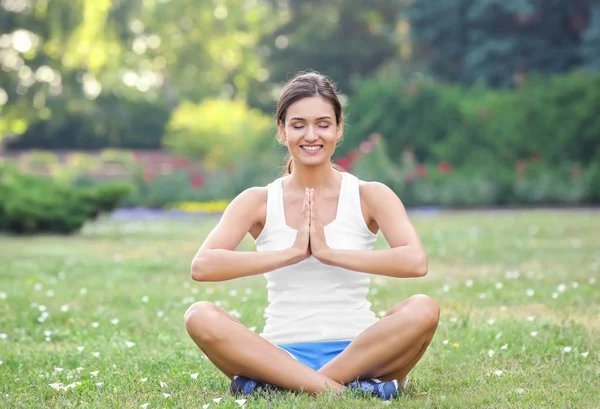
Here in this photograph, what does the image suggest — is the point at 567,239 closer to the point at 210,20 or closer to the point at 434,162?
the point at 434,162

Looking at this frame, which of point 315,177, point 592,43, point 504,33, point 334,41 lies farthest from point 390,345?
point 334,41

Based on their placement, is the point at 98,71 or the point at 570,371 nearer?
the point at 570,371

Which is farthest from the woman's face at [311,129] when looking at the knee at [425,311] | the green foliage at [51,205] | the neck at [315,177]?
the green foliage at [51,205]

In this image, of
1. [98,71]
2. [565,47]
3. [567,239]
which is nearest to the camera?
[567,239]

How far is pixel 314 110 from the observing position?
416 centimetres

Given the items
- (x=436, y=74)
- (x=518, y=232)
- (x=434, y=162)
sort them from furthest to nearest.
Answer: (x=436, y=74) → (x=434, y=162) → (x=518, y=232)

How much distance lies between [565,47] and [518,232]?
738 inches

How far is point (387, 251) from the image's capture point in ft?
13.2

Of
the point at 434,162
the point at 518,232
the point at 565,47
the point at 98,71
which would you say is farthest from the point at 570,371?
the point at 98,71

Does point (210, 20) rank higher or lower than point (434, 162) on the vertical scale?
higher

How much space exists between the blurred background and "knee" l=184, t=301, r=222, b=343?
518 centimetres

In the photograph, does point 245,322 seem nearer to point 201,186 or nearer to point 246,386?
point 246,386

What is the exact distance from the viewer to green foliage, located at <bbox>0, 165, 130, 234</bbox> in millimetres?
14031

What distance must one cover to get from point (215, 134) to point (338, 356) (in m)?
22.6
